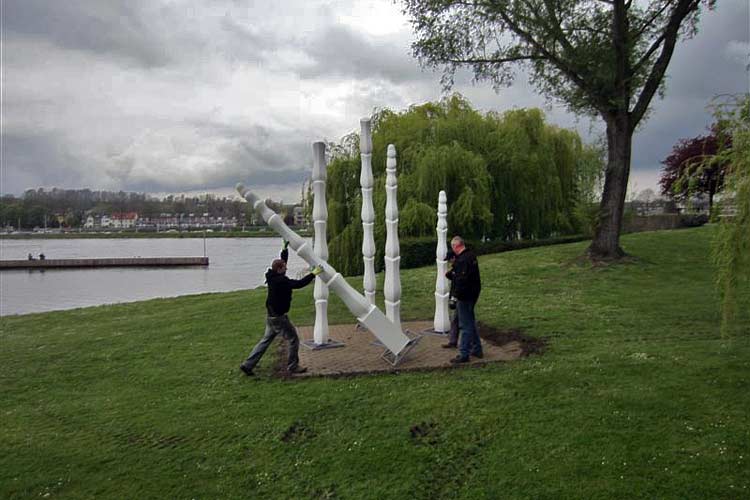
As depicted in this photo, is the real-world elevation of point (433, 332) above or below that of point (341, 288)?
below

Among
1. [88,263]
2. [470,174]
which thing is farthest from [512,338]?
[88,263]

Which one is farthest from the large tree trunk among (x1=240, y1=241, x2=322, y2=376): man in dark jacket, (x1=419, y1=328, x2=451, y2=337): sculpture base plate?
(x1=240, y1=241, x2=322, y2=376): man in dark jacket

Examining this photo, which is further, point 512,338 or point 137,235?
point 137,235

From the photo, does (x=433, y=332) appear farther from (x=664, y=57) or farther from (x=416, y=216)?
(x=664, y=57)

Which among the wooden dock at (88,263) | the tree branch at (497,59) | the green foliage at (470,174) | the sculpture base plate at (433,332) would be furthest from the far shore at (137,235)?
the sculpture base plate at (433,332)

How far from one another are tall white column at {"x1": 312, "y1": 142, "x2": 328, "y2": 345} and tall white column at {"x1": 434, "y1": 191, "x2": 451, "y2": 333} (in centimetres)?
236

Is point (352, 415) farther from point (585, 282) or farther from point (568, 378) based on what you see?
point (585, 282)

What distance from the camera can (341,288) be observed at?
917 centimetres

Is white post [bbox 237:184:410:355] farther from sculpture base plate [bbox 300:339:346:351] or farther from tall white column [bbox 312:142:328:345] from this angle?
sculpture base plate [bbox 300:339:346:351]

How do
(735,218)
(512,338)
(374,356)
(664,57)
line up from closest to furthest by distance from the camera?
(735,218) → (374,356) → (512,338) → (664,57)

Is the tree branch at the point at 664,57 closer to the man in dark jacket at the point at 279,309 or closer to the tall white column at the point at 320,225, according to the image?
the tall white column at the point at 320,225

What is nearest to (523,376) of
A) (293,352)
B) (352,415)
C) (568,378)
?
(568,378)

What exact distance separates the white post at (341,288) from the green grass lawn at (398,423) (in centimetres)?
90

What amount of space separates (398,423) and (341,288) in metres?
2.99
